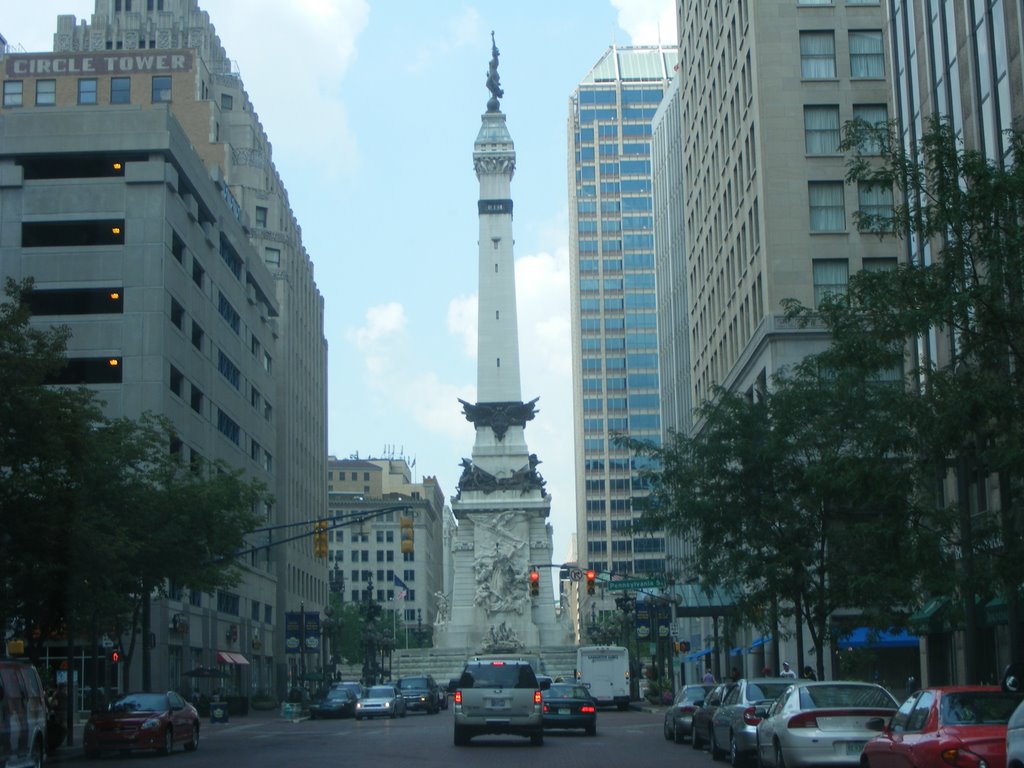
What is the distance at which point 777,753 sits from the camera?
72.4 ft

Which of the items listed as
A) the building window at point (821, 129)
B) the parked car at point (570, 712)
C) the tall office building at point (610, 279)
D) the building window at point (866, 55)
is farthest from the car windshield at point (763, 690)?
the tall office building at point (610, 279)

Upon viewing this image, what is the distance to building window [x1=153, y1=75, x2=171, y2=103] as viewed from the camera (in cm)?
8238

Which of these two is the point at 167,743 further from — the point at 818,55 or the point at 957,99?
the point at 818,55

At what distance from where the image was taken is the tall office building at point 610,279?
176m

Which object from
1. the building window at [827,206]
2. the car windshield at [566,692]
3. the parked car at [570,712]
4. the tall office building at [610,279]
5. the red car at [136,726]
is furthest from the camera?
the tall office building at [610,279]

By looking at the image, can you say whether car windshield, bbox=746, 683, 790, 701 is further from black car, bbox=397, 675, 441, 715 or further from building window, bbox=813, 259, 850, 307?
black car, bbox=397, 675, 441, 715

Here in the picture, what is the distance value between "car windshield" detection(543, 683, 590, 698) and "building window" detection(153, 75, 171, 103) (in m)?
52.0

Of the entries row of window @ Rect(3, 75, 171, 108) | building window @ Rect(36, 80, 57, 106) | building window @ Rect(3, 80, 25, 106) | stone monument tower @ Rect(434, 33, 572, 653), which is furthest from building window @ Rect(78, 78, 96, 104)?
stone monument tower @ Rect(434, 33, 572, 653)

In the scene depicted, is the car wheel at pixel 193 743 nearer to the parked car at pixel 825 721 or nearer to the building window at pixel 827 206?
the parked car at pixel 825 721

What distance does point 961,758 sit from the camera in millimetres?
15344

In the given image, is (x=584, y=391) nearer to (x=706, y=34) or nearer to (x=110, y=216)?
(x=706, y=34)

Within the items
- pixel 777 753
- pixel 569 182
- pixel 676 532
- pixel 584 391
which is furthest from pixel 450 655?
pixel 569 182

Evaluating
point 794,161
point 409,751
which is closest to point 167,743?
point 409,751

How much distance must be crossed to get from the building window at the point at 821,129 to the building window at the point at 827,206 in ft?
4.51
